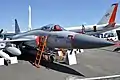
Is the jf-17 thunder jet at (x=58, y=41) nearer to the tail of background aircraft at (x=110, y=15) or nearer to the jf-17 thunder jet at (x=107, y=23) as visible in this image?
the jf-17 thunder jet at (x=107, y=23)

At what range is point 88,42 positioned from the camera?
8.99m

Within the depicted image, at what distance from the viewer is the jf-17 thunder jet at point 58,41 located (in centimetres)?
898

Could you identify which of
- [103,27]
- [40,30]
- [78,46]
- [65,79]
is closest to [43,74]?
[65,79]

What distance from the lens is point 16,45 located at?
13.9 m

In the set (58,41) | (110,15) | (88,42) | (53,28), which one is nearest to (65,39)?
(58,41)

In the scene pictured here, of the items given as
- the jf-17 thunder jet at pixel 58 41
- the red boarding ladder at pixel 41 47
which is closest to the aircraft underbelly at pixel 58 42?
the jf-17 thunder jet at pixel 58 41

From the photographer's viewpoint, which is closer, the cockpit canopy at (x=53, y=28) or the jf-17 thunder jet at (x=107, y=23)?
the cockpit canopy at (x=53, y=28)

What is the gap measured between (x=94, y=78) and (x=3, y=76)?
3943 mm

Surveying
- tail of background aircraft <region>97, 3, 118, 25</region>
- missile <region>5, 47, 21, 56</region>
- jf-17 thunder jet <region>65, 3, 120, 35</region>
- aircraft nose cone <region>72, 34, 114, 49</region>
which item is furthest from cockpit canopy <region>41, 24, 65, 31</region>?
tail of background aircraft <region>97, 3, 118, 25</region>

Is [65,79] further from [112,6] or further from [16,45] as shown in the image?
[112,6]

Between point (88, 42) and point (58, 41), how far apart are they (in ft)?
8.24

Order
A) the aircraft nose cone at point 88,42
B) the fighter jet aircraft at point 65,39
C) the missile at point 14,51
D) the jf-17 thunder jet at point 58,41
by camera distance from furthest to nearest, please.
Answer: the missile at point 14,51 < the jf-17 thunder jet at point 58,41 < the fighter jet aircraft at point 65,39 < the aircraft nose cone at point 88,42

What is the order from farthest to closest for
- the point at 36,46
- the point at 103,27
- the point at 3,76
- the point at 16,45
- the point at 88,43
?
the point at 103,27
the point at 16,45
the point at 36,46
the point at 88,43
the point at 3,76

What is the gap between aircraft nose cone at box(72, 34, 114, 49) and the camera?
8.59 metres
